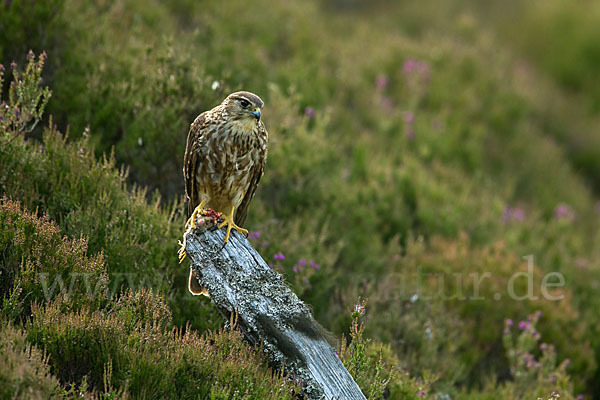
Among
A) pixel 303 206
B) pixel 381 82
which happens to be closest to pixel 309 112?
pixel 303 206

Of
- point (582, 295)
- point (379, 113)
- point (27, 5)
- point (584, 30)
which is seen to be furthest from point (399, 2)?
point (27, 5)

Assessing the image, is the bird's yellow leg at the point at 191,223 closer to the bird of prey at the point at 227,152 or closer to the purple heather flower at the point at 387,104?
the bird of prey at the point at 227,152

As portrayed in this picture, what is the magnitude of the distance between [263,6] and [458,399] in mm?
6570

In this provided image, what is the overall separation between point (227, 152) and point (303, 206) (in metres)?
2.17

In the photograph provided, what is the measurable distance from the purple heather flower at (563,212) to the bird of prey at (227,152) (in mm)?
5191

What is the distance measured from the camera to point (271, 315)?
3.47 m

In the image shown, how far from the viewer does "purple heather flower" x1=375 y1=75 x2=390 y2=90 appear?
29.4ft

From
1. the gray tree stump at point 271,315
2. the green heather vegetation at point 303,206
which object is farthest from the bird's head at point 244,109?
the green heather vegetation at point 303,206

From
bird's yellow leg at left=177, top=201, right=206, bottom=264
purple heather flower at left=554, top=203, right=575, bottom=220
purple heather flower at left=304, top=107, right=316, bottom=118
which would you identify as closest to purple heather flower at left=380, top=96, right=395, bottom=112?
purple heather flower at left=304, top=107, right=316, bottom=118

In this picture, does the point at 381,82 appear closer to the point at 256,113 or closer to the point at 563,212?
the point at 563,212

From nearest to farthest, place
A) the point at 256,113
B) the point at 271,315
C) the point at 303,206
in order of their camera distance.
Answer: the point at 271,315, the point at 256,113, the point at 303,206

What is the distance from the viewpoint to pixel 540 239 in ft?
24.5

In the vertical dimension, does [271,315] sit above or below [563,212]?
below

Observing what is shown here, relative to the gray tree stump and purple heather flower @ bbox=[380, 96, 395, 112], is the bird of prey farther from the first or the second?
purple heather flower @ bbox=[380, 96, 395, 112]
